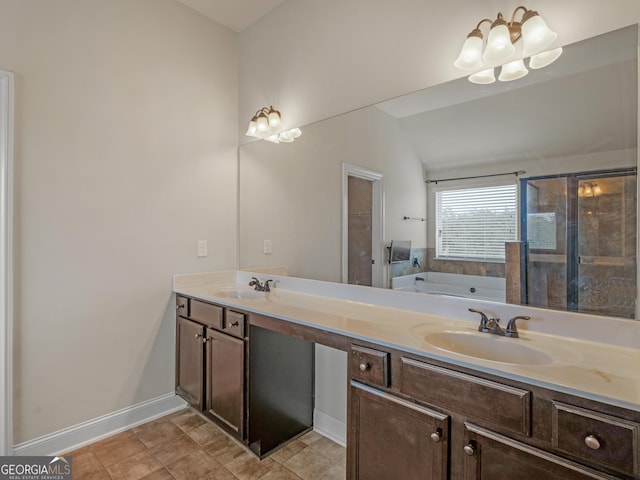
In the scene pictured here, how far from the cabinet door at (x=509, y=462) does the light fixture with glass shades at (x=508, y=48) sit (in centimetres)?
140

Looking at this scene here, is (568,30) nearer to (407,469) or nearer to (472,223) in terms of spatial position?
(472,223)

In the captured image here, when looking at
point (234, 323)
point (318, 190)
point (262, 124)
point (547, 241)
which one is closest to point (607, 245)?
point (547, 241)

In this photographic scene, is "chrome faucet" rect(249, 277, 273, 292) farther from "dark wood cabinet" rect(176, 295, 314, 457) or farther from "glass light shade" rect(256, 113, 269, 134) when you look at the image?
"glass light shade" rect(256, 113, 269, 134)

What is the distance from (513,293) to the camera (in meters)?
1.47

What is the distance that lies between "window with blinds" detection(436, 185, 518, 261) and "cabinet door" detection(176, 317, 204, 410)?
1.60 metres

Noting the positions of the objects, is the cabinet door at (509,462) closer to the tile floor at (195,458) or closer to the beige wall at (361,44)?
the tile floor at (195,458)

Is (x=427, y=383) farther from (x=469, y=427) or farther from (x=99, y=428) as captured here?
(x=99, y=428)

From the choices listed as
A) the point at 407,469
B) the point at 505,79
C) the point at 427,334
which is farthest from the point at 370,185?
the point at 407,469

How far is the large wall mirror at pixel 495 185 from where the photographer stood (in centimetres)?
126

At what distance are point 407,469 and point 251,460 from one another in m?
1.09

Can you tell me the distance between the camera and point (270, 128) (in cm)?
253

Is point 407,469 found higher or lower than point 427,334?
lower

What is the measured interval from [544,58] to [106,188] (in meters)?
2.42

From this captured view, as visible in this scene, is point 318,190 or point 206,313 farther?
point 318,190
